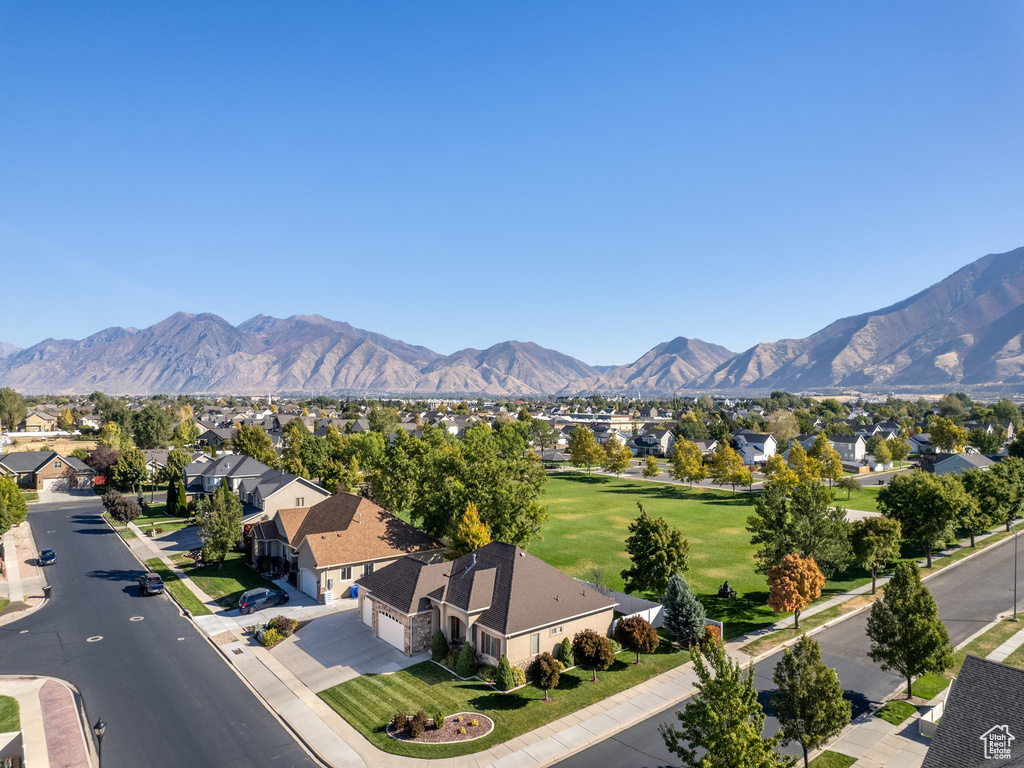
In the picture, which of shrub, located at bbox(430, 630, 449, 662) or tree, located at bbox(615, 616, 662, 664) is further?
shrub, located at bbox(430, 630, 449, 662)

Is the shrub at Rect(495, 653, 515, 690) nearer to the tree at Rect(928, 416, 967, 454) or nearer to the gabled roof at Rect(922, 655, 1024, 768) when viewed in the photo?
the gabled roof at Rect(922, 655, 1024, 768)

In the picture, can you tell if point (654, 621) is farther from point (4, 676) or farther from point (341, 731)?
point (4, 676)

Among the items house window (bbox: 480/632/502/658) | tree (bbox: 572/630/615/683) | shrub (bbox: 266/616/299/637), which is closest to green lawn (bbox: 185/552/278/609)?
shrub (bbox: 266/616/299/637)

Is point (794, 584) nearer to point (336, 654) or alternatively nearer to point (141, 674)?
point (336, 654)

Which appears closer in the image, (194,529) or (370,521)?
(370,521)

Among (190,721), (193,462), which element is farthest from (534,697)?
(193,462)

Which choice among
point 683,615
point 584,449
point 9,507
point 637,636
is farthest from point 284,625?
point 584,449
